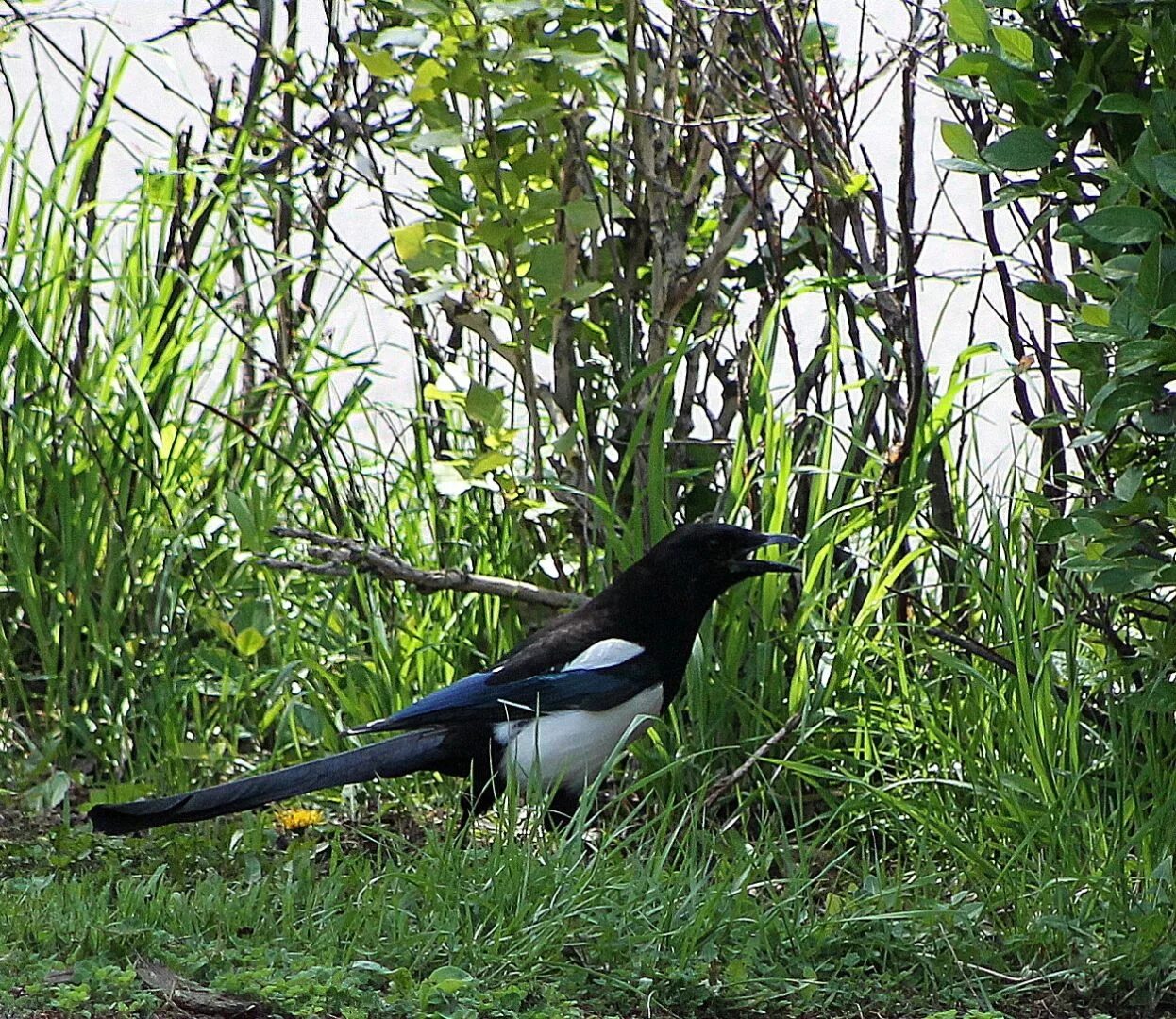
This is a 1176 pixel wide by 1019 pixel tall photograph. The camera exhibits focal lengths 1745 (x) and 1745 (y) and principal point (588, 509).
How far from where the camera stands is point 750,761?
3695 mm

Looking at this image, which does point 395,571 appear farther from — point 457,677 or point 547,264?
point 547,264

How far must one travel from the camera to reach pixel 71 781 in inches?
171

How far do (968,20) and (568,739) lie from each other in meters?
1.71

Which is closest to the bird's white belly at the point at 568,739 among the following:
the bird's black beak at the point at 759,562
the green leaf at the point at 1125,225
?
the bird's black beak at the point at 759,562

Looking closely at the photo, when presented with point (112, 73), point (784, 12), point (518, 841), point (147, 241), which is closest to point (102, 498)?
point (147, 241)

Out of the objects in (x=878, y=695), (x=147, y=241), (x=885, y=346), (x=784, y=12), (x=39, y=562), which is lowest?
(x=878, y=695)

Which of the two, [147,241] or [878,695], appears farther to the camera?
[147,241]

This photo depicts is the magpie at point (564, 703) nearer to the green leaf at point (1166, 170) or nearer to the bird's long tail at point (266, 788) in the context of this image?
the bird's long tail at point (266, 788)

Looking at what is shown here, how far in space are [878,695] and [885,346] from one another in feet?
2.82

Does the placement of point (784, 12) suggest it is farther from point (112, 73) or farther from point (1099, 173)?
point (112, 73)

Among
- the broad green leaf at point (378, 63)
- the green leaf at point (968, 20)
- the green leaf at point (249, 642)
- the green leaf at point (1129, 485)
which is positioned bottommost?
the green leaf at point (249, 642)

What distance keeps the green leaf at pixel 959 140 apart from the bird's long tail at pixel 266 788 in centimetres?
167

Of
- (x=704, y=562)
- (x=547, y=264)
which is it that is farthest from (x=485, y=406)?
(x=704, y=562)

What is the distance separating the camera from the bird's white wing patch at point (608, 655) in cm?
382
